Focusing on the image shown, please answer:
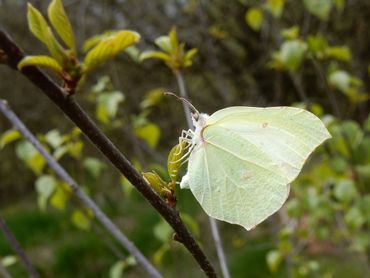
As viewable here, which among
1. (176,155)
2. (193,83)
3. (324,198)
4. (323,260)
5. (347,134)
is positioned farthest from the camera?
(323,260)

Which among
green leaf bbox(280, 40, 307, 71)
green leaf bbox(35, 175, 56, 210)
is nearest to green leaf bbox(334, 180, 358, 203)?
green leaf bbox(280, 40, 307, 71)

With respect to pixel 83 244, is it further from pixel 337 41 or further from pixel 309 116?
pixel 309 116

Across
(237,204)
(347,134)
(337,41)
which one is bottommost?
(337,41)

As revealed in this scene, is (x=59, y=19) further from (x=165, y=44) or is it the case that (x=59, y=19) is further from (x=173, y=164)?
(x=165, y=44)

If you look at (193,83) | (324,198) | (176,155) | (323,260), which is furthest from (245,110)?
(323,260)

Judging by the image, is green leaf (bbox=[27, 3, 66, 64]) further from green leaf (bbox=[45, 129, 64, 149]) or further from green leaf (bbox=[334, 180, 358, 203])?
green leaf (bbox=[334, 180, 358, 203])

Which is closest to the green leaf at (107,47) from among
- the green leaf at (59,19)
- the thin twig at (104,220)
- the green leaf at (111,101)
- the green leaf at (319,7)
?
the green leaf at (59,19)

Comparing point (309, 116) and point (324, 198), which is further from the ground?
point (309, 116)

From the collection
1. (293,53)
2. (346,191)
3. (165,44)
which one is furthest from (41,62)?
(346,191)
